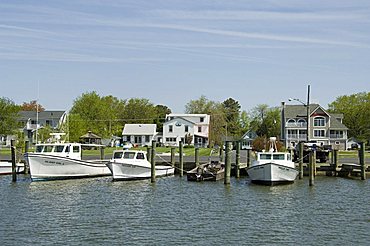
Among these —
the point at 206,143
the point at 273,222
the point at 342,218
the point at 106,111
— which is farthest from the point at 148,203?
the point at 106,111

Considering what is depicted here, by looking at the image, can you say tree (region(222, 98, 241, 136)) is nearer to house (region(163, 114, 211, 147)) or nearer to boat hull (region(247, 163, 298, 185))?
house (region(163, 114, 211, 147))

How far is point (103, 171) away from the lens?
55.3 metres

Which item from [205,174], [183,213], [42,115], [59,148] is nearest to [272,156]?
[205,174]

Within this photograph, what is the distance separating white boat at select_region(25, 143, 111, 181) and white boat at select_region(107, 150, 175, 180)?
10.0 ft

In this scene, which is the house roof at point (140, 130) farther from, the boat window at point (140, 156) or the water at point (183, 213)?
the water at point (183, 213)

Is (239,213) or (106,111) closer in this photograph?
(239,213)

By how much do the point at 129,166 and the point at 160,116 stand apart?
117 metres

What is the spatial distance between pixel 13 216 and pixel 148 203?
27.2 ft

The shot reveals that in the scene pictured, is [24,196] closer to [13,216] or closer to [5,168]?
[13,216]

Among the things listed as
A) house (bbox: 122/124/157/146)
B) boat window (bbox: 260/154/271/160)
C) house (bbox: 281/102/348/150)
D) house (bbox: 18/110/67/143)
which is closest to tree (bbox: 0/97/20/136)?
house (bbox: 18/110/67/143)

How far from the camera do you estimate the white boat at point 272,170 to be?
4675cm

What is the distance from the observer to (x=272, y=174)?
4675 cm

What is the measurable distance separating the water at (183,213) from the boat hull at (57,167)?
153cm

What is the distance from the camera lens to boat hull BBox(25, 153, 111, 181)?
165 feet
